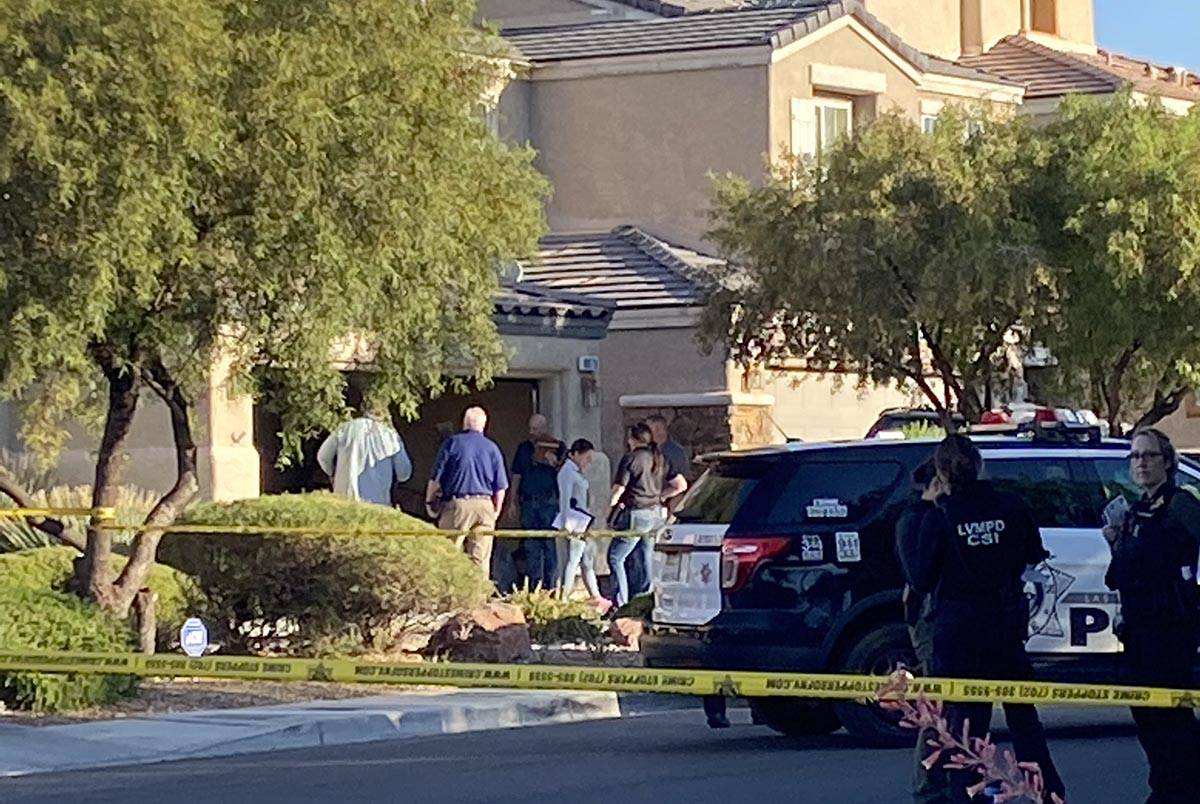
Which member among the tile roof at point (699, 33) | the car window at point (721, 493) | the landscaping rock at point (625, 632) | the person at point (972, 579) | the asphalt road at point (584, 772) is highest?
the tile roof at point (699, 33)

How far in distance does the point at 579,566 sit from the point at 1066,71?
1837 cm

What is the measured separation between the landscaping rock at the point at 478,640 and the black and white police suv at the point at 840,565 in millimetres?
3889

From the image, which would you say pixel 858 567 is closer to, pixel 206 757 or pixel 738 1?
pixel 206 757

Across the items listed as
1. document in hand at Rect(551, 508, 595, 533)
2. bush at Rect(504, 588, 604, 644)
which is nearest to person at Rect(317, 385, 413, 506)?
bush at Rect(504, 588, 604, 644)

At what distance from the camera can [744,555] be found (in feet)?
42.5

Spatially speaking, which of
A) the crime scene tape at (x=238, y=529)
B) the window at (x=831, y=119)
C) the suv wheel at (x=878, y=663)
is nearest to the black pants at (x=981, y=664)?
the suv wheel at (x=878, y=663)

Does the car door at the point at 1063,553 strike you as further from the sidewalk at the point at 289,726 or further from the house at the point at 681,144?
the house at the point at 681,144

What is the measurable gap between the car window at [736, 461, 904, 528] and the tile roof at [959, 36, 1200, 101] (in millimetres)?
23490

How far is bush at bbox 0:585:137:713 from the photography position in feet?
47.3

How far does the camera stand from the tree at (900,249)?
22281mm

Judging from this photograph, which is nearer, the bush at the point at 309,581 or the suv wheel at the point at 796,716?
the suv wheel at the point at 796,716

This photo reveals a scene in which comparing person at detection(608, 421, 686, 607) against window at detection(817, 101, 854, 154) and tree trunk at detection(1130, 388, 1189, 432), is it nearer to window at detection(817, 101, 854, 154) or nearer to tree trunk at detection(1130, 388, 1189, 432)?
tree trunk at detection(1130, 388, 1189, 432)

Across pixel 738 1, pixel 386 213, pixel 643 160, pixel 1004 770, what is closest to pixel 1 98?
pixel 386 213

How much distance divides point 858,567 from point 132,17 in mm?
5088
